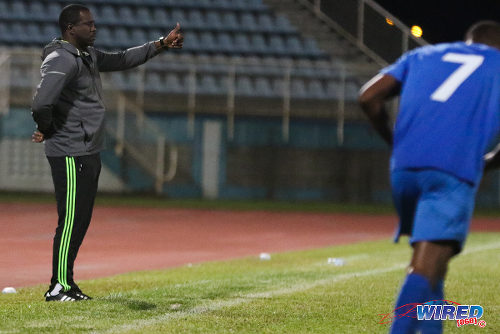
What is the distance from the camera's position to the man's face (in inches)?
245

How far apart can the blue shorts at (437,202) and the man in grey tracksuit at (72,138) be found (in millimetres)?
2947

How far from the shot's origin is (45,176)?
24.3m

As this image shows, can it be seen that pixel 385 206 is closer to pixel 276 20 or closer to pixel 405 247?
pixel 276 20

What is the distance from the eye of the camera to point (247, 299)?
6.80 metres

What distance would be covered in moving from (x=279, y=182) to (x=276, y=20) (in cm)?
450

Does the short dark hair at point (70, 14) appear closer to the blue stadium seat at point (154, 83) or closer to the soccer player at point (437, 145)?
the soccer player at point (437, 145)

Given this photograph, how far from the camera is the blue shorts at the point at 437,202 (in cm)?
381

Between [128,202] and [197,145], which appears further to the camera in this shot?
[197,145]

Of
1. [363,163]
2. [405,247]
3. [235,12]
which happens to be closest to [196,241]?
[405,247]

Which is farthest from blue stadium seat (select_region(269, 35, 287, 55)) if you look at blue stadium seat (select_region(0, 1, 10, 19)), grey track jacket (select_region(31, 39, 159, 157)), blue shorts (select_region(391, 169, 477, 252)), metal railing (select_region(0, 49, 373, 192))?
blue shorts (select_region(391, 169, 477, 252))

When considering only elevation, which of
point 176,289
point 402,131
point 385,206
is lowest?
point 385,206

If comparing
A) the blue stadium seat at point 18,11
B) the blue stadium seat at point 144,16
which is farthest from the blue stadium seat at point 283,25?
the blue stadium seat at point 18,11

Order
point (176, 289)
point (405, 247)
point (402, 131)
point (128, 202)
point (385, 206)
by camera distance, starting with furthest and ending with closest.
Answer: point (385, 206) < point (128, 202) < point (405, 247) < point (176, 289) < point (402, 131)

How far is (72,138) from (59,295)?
1.07 m
